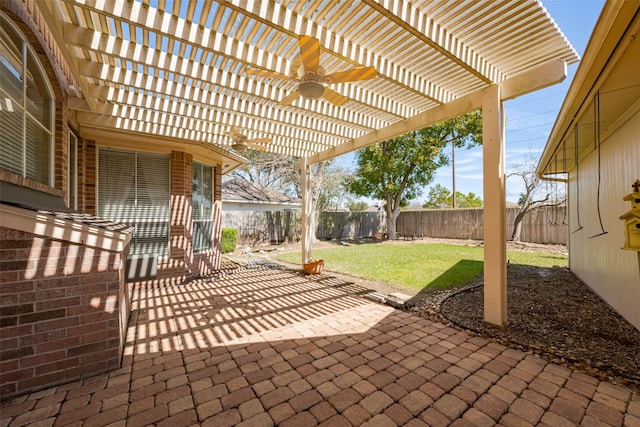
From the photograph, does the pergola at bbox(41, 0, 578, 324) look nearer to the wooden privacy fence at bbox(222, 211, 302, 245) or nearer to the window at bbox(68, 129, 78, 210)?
the window at bbox(68, 129, 78, 210)

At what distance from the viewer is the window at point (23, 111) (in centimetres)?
251

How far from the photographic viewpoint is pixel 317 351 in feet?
9.70

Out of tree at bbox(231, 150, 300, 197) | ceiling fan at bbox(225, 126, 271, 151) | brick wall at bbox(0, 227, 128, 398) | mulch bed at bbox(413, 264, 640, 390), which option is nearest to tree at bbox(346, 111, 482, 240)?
tree at bbox(231, 150, 300, 197)

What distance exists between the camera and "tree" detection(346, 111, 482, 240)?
1377 cm

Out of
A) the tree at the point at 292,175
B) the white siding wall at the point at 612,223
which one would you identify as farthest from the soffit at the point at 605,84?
the tree at the point at 292,175

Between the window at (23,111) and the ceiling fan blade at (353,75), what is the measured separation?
3031 millimetres

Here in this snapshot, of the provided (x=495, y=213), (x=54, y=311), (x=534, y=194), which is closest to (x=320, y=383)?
(x=54, y=311)

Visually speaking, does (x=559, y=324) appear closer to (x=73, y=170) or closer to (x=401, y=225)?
(x=73, y=170)

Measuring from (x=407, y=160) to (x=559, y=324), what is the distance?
11.7 m

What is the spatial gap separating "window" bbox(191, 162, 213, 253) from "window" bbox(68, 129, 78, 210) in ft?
7.01

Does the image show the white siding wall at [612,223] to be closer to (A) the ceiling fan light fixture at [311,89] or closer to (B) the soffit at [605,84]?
(B) the soffit at [605,84]

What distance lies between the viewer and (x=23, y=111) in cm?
282

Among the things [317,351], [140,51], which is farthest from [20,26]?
[317,351]

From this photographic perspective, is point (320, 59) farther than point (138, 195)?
Answer: No
